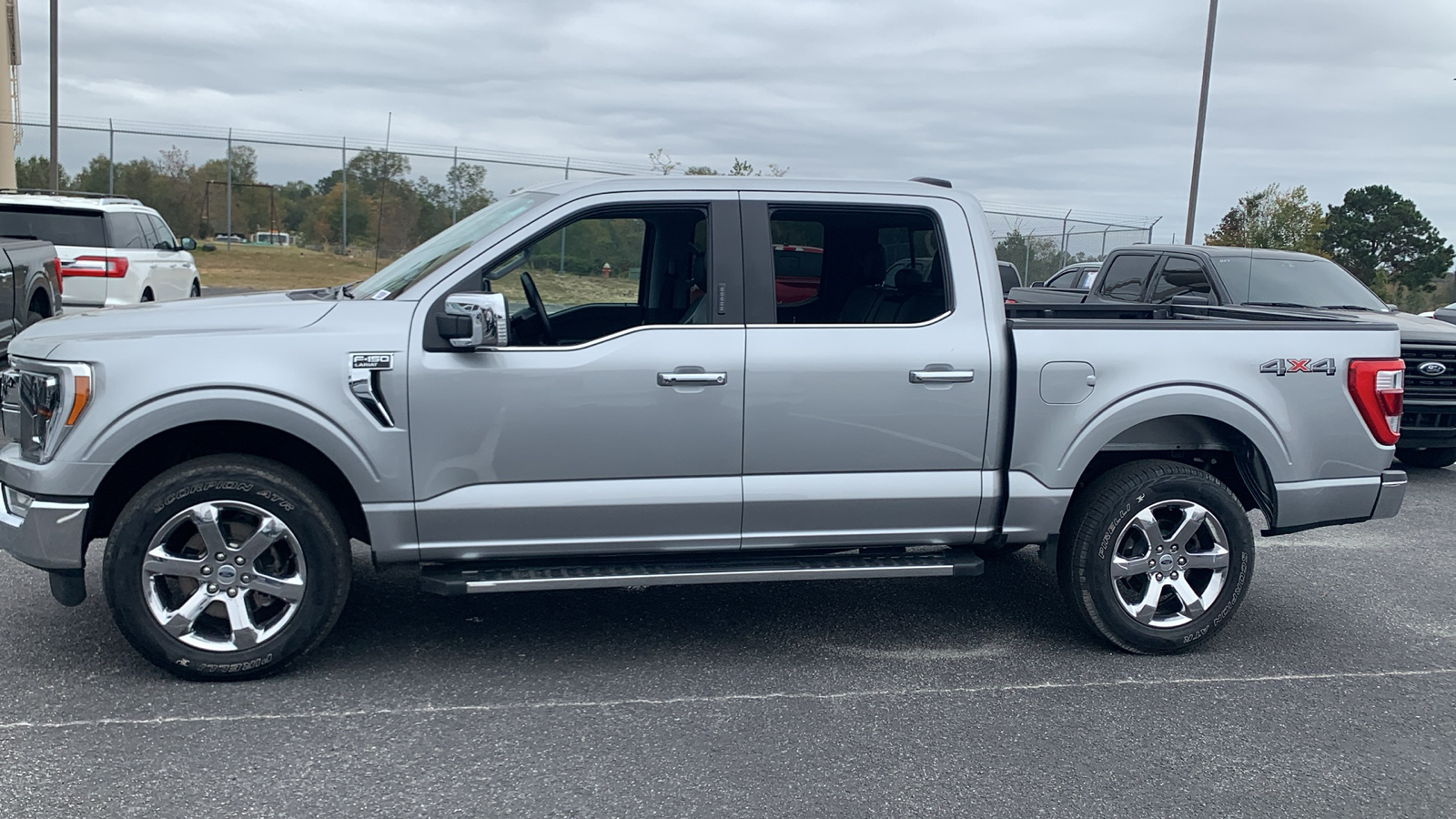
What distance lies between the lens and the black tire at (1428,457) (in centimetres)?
1028

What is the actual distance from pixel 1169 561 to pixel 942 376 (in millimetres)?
1303

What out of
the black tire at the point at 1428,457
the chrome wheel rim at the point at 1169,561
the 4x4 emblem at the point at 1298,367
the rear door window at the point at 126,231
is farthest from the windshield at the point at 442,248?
the rear door window at the point at 126,231

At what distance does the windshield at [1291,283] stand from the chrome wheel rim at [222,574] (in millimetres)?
8286

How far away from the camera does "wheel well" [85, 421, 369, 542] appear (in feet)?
15.3

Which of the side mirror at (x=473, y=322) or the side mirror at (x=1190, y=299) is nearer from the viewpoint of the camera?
the side mirror at (x=473, y=322)

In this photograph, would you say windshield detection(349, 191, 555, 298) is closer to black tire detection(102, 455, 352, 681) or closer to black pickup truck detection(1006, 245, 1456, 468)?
black tire detection(102, 455, 352, 681)

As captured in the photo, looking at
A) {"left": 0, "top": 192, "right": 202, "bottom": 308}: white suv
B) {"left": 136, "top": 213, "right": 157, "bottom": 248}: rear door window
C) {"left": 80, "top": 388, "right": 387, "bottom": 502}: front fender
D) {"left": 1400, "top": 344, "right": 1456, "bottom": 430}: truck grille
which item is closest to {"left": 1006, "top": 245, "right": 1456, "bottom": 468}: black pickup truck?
{"left": 1400, "top": 344, "right": 1456, "bottom": 430}: truck grille

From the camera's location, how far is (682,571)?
15.8 feet

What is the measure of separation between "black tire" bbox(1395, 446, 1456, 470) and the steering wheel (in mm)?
8099

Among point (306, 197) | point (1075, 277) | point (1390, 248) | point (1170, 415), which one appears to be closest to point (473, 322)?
point (1170, 415)

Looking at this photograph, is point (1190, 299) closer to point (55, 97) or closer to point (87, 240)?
point (87, 240)

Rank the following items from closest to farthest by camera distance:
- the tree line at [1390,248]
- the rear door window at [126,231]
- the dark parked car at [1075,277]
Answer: the rear door window at [126,231]
the dark parked car at [1075,277]
the tree line at [1390,248]

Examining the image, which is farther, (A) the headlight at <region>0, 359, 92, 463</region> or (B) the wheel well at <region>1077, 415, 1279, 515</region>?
(B) the wheel well at <region>1077, 415, 1279, 515</region>

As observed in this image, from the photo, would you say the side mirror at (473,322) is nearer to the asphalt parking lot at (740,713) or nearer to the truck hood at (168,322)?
the truck hood at (168,322)
